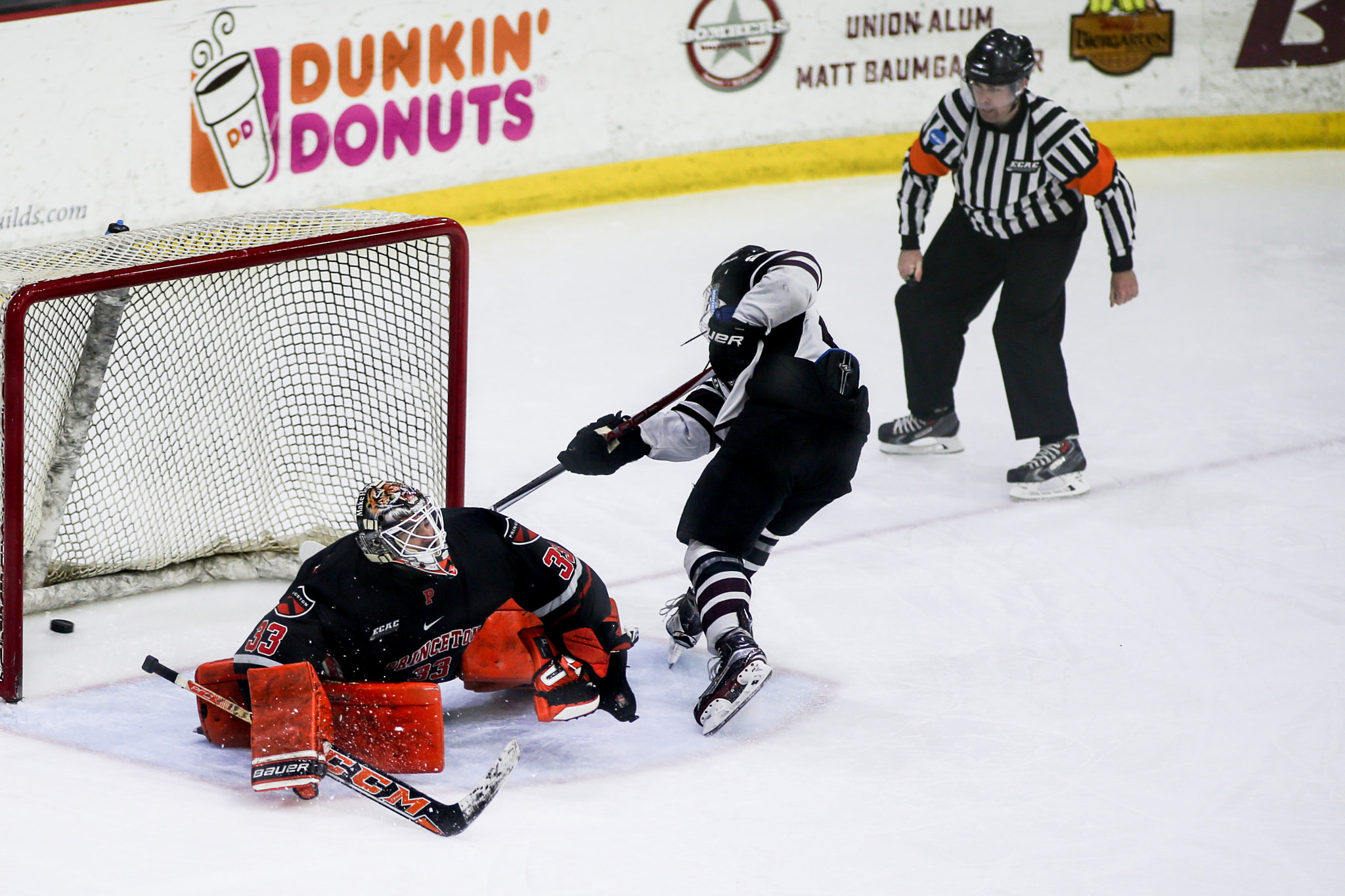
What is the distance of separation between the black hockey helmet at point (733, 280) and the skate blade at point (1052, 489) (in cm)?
144

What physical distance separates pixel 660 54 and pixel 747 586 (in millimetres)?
4026


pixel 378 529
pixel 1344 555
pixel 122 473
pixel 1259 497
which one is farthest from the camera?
pixel 1259 497

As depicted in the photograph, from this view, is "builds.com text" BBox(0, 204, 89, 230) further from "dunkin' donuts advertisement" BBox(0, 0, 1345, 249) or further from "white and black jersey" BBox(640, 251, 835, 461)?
"white and black jersey" BBox(640, 251, 835, 461)

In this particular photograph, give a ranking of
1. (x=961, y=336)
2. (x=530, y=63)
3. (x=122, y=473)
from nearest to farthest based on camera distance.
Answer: (x=122, y=473), (x=961, y=336), (x=530, y=63)

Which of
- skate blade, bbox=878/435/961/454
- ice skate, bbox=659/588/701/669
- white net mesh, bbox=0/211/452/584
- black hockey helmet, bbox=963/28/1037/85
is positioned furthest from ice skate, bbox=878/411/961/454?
white net mesh, bbox=0/211/452/584

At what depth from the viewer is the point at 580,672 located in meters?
3.22

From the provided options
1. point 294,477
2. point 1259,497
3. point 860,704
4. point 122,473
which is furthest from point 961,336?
point 122,473

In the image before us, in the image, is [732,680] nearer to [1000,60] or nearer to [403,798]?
[403,798]

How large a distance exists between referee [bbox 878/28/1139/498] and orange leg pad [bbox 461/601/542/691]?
1771 mm

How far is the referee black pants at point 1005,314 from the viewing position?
14.8ft

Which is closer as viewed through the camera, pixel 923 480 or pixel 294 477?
pixel 294 477

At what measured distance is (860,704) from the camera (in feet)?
11.3

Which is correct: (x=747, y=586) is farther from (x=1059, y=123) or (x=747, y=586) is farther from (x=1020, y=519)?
(x=1059, y=123)

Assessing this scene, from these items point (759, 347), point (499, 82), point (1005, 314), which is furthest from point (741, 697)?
point (499, 82)
